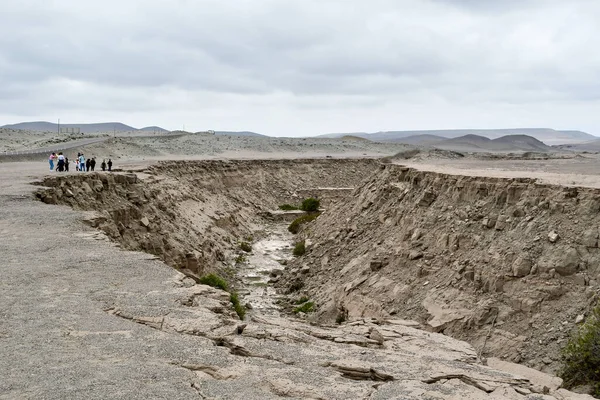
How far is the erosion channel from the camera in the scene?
26.0 feet

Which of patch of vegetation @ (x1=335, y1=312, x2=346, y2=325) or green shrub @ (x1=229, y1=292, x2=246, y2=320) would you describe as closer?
green shrub @ (x1=229, y1=292, x2=246, y2=320)

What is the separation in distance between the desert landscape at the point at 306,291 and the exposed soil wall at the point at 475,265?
0.04 m

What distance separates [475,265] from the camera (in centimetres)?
1459

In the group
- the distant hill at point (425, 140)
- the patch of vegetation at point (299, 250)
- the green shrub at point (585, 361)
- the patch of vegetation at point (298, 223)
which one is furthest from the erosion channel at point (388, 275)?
the distant hill at point (425, 140)

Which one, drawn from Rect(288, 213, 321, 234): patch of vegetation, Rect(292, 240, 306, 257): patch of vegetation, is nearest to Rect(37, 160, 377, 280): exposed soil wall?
Rect(288, 213, 321, 234): patch of vegetation

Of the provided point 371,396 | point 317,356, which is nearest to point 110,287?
point 317,356

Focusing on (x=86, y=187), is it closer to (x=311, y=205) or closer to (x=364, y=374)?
(x=364, y=374)

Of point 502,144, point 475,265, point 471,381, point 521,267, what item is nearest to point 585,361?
point 521,267

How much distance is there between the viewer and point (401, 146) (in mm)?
83812

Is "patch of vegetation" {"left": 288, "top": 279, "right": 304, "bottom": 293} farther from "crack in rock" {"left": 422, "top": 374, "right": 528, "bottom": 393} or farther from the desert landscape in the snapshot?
"crack in rock" {"left": 422, "top": 374, "right": 528, "bottom": 393}

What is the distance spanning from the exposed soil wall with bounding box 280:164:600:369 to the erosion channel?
0.12ft

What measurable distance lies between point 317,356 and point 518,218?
8825 mm

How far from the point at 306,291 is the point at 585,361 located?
10.2 meters

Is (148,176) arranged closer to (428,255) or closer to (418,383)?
(428,255)
